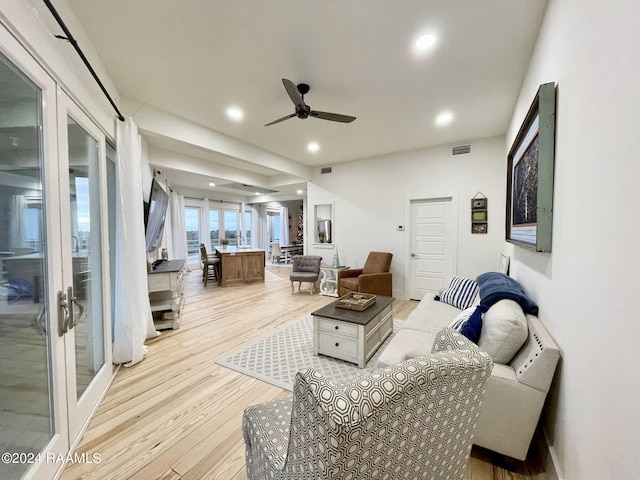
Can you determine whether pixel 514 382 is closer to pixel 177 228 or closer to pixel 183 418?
pixel 183 418

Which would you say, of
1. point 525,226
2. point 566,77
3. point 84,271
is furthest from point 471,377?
point 84,271

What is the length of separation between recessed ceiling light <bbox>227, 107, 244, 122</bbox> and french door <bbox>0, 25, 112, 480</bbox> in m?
1.63

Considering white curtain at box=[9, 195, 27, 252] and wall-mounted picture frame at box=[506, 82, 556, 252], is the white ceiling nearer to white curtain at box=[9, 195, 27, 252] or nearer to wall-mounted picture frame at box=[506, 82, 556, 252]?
wall-mounted picture frame at box=[506, 82, 556, 252]

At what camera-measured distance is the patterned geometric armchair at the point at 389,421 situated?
573 mm

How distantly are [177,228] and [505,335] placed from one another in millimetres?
7911

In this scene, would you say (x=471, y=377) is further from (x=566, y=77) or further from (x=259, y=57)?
(x=259, y=57)

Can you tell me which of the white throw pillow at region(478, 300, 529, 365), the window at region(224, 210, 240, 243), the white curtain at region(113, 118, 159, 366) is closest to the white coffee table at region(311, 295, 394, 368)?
the white throw pillow at region(478, 300, 529, 365)

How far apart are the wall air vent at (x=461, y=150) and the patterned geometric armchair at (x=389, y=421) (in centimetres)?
428

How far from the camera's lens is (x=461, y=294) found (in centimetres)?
299

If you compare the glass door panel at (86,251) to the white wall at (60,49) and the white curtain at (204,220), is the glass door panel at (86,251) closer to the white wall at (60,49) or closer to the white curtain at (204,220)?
the white wall at (60,49)

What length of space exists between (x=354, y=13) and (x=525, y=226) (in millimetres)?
2078

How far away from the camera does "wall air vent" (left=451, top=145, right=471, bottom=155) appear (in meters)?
4.23

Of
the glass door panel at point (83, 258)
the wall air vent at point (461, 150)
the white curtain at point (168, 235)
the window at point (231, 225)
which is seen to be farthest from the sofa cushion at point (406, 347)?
the window at point (231, 225)

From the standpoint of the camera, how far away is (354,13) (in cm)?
175
